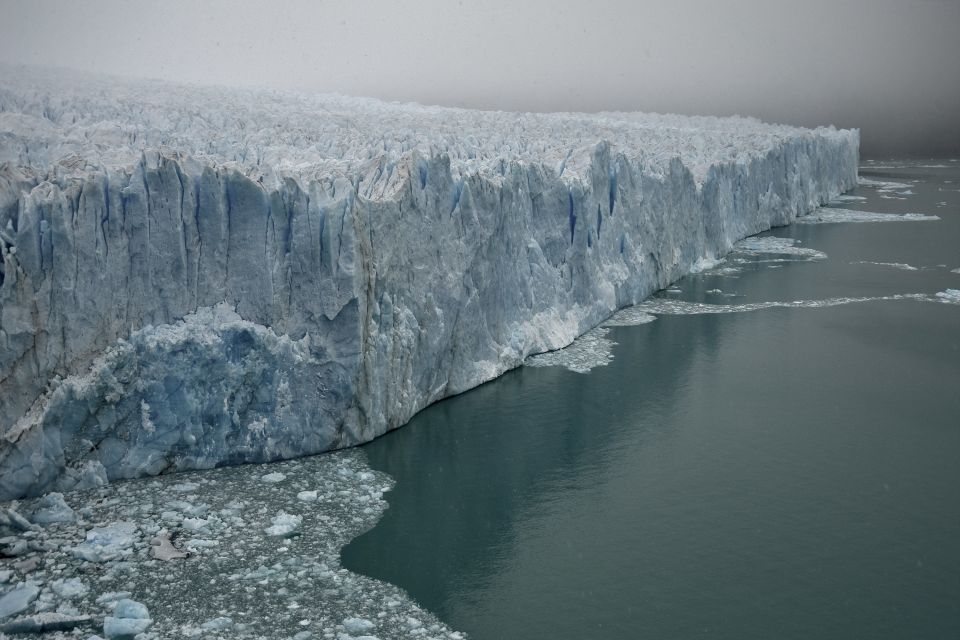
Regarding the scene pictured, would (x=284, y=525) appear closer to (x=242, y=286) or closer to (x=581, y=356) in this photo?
(x=242, y=286)

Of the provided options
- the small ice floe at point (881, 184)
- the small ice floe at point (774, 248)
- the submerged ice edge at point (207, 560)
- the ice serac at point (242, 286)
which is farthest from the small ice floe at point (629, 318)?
the small ice floe at point (881, 184)

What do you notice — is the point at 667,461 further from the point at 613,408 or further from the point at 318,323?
the point at 318,323

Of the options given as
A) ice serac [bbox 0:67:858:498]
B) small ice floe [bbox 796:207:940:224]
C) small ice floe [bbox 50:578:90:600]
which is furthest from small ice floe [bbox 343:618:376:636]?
small ice floe [bbox 796:207:940:224]

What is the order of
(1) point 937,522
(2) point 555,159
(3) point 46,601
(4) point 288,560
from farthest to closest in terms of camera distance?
(2) point 555,159 < (1) point 937,522 < (4) point 288,560 < (3) point 46,601

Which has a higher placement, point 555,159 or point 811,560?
point 555,159

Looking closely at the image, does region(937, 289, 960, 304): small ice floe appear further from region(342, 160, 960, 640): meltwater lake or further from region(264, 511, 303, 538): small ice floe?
region(264, 511, 303, 538): small ice floe

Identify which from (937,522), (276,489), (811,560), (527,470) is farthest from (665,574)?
(276,489)

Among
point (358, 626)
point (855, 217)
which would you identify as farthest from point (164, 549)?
point (855, 217)
